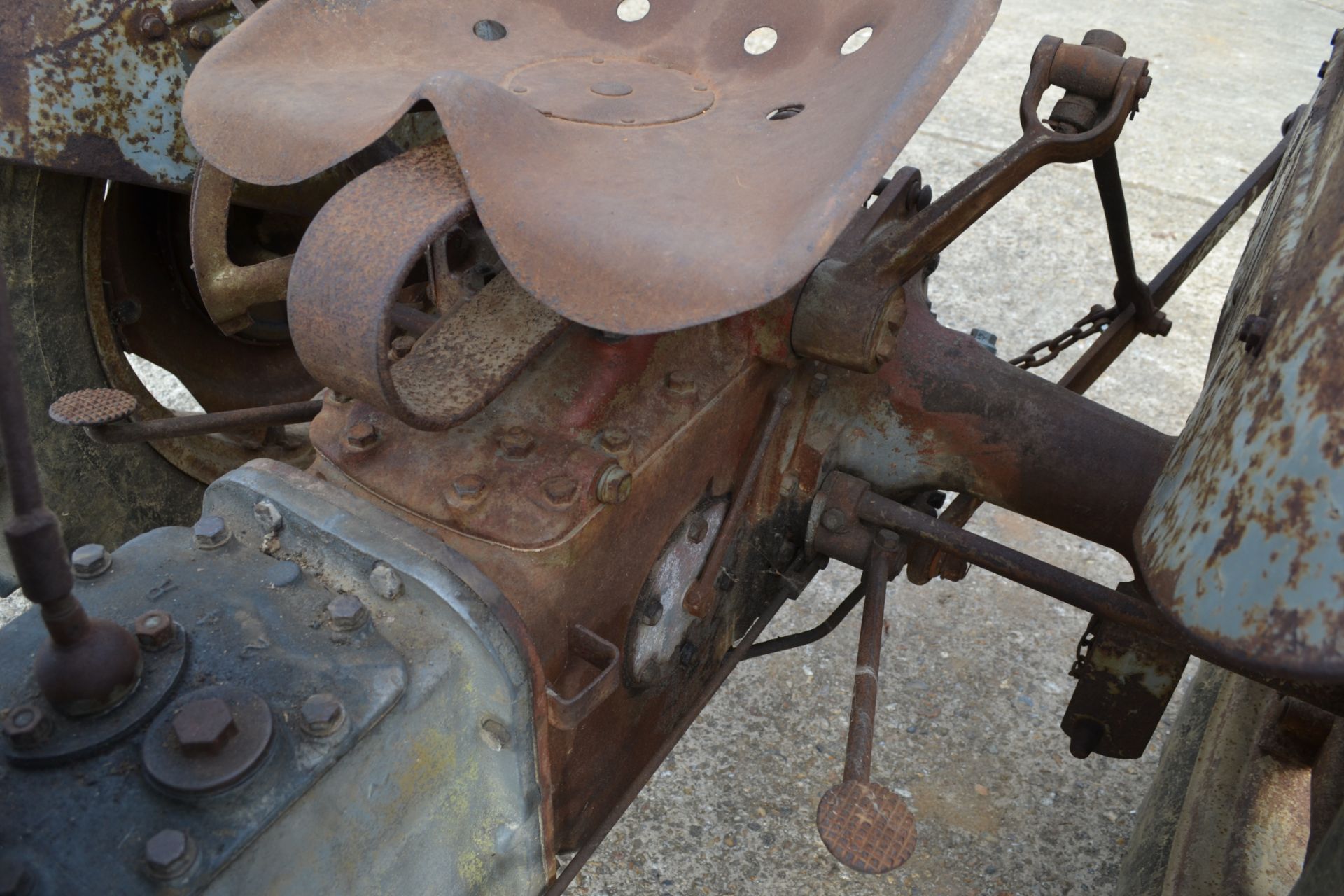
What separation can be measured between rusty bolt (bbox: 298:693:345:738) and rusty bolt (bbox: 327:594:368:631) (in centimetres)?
9

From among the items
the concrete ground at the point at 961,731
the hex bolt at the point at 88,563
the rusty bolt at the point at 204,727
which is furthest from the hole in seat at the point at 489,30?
the concrete ground at the point at 961,731

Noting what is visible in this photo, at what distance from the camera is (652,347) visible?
48.7 inches

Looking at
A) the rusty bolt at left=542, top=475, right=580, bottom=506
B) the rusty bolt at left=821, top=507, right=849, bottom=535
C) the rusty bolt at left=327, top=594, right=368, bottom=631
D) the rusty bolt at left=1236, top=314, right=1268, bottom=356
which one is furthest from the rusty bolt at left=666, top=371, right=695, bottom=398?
the rusty bolt at left=1236, top=314, right=1268, bottom=356

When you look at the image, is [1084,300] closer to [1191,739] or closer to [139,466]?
[1191,739]

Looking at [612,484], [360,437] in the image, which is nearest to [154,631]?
[360,437]

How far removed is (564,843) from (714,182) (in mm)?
781

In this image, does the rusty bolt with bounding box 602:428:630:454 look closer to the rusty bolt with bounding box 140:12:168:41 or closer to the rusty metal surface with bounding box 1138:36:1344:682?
the rusty metal surface with bounding box 1138:36:1344:682

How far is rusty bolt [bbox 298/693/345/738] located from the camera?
857 millimetres

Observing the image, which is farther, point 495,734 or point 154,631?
point 495,734

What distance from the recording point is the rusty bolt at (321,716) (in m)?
0.86

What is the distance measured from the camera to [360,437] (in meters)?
1.09

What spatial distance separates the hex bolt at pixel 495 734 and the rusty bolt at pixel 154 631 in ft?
0.96

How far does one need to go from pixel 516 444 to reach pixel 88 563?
0.41 metres

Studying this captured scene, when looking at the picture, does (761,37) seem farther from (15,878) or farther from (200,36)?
(15,878)
